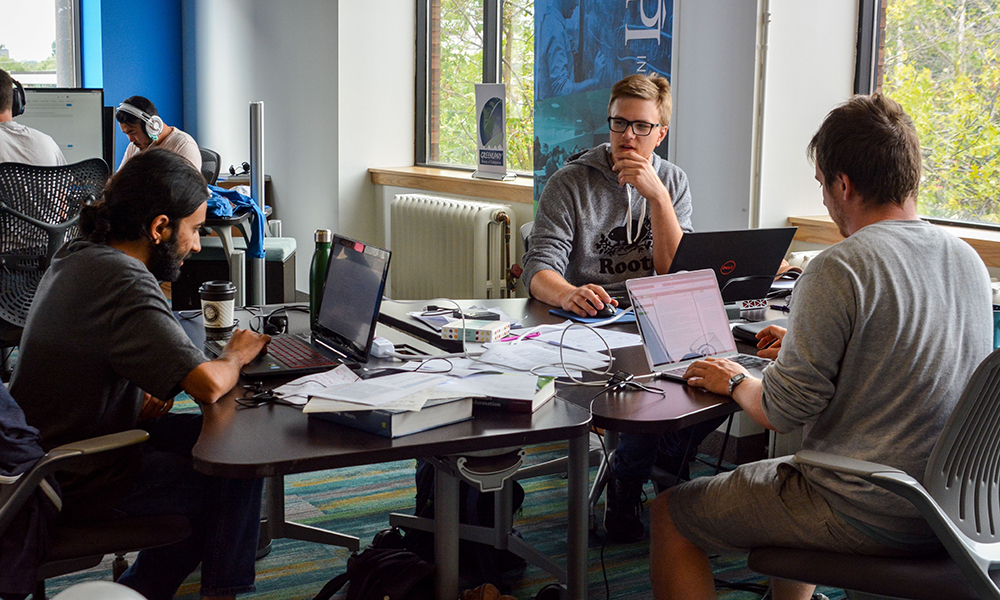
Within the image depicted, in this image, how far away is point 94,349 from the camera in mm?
1697

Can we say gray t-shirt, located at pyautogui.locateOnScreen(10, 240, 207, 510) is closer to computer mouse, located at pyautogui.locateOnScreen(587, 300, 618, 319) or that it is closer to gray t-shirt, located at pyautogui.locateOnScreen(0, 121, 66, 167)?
computer mouse, located at pyautogui.locateOnScreen(587, 300, 618, 319)

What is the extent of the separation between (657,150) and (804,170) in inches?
20.5

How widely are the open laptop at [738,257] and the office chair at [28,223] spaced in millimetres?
2265

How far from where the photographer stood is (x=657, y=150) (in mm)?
3309

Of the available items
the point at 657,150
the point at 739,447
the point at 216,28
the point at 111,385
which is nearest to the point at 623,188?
the point at 657,150

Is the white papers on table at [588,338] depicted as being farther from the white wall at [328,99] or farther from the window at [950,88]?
the white wall at [328,99]

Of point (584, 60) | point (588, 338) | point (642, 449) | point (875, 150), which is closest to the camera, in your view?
point (875, 150)

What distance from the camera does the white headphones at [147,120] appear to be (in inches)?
177

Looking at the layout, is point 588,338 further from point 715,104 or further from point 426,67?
point 426,67

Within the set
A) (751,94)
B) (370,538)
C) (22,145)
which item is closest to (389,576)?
(370,538)

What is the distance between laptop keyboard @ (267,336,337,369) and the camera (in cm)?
187

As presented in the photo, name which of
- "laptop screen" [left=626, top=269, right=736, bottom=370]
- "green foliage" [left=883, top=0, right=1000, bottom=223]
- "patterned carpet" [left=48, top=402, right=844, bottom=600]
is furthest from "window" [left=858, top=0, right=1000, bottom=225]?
"laptop screen" [left=626, top=269, right=736, bottom=370]

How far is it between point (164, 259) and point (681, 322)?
1090 millimetres

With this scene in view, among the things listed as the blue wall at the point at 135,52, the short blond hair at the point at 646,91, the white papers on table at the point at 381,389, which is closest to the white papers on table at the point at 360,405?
the white papers on table at the point at 381,389
